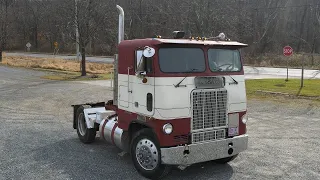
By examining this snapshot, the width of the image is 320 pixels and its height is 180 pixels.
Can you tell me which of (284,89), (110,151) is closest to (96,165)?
(110,151)

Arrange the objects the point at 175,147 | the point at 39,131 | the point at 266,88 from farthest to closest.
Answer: the point at 266,88
the point at 39,131
the point at 175,147

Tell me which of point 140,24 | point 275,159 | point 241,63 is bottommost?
point 275,159

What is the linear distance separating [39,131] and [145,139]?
15.0 ft

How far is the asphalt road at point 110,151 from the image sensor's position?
633cm

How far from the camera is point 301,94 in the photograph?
16.9 metres

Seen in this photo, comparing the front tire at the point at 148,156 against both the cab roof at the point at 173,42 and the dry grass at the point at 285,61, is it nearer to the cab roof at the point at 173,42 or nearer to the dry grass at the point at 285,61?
the cab roof at the point at 173,42

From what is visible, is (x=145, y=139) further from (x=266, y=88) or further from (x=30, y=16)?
(x=30, y=16)

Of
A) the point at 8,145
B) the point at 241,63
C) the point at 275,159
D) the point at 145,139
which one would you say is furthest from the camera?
the point at 8,145

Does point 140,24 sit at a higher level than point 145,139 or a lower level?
higher

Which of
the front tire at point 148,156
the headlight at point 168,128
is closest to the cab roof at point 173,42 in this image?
the headlight at point 168,128

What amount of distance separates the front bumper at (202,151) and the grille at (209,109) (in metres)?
0.30

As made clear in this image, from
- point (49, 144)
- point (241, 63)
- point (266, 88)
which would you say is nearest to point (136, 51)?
point (241, 63)

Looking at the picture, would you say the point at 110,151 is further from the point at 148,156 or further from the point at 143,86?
the point at 143,86

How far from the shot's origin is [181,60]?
5887 millimetres
